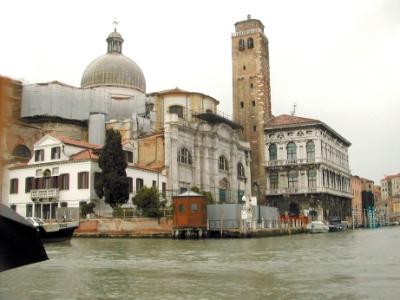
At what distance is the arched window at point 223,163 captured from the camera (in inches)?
2082

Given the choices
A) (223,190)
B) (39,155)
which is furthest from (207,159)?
(39,155)

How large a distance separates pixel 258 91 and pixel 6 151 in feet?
193

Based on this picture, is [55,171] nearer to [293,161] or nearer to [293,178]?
[293,161]

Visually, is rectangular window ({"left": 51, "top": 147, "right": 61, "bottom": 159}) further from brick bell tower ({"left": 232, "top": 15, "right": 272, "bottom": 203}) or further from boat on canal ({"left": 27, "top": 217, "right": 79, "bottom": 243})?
brick bell tower ({"left": 232, "top": 15, "right": 272, "bottom": 203})

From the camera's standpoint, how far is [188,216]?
31938mm

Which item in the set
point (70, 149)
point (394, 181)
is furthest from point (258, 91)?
point (394, 181)

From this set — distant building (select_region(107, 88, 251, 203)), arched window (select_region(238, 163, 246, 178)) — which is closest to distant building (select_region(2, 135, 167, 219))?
distant building (select_region(107, 88, 251, 203))

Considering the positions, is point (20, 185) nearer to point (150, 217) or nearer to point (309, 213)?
point (150, 217)

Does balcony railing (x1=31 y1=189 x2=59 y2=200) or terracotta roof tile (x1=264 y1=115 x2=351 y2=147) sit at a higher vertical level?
terracotta roof tile (x1=264 y1=115 x2=351 y2=147)

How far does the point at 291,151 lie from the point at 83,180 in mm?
30056

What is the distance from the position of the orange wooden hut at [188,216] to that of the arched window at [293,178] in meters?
28.6

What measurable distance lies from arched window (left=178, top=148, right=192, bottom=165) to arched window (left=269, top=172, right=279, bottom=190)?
15.8 metres

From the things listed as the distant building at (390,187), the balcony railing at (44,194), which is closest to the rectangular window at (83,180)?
the balcony railing at (44,194)

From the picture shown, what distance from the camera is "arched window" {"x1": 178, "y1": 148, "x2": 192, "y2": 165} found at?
4603 cm
